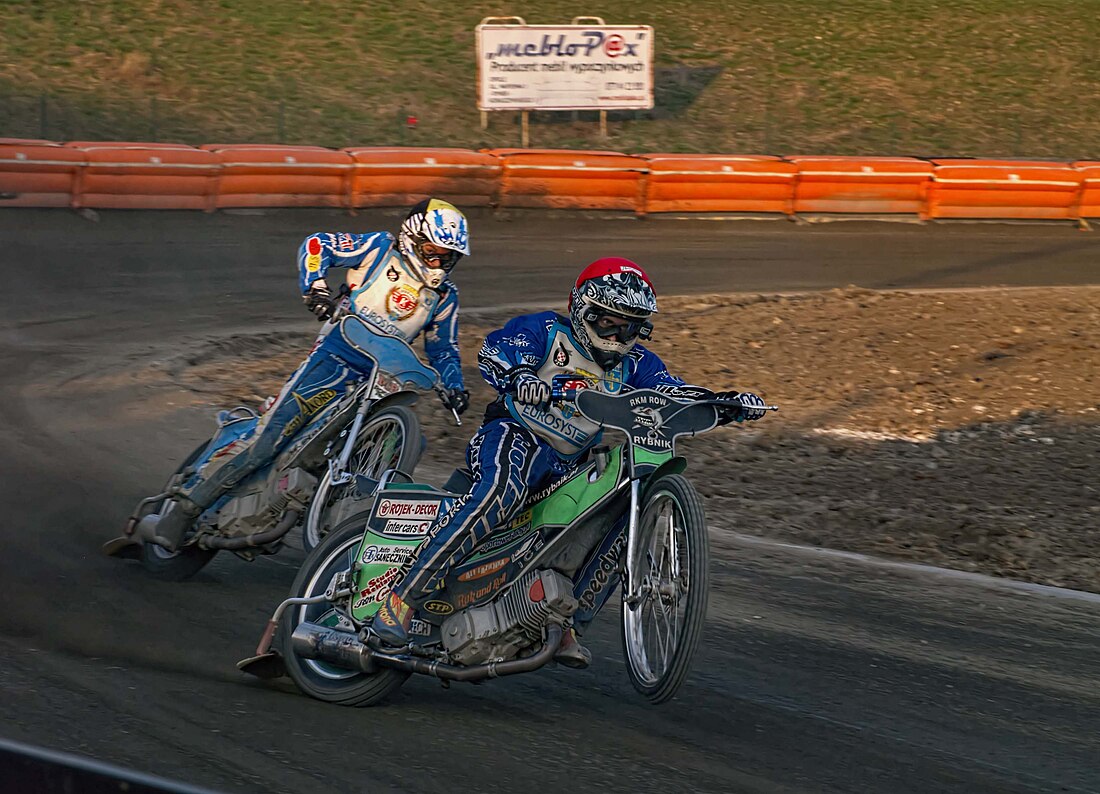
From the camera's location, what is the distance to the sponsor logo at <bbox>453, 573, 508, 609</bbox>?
586 cm

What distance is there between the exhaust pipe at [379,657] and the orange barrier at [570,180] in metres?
17.9

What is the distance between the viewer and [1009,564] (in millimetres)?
9258

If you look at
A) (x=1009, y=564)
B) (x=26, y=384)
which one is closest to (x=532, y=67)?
(x=26, y=384)

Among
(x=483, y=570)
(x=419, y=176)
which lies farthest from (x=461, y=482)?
(x=419, y=176)

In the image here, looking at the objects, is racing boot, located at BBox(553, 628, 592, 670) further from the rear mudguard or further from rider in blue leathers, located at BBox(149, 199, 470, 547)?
rider in blue leathers, located at BBox(149, 199, 470, 547)

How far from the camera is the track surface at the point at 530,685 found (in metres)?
5.18

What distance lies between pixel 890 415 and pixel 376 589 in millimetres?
8021

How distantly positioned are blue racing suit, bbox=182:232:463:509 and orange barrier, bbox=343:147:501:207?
47.9 feet

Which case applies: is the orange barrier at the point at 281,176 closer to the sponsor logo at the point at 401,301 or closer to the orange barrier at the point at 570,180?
the orange barrier at the point at 570,180

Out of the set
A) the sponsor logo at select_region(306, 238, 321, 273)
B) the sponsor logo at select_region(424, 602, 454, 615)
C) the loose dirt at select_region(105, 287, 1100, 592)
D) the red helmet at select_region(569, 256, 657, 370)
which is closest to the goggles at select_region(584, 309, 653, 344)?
the red helmet at select_region(569, 256, 657, 370)

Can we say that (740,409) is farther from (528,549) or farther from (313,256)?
(313,256)

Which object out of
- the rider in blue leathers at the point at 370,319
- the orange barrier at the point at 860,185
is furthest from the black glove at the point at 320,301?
the orange barrier at the point at 860,185

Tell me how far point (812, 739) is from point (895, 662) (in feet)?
4.59

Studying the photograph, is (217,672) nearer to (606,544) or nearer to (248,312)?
(606,544)
